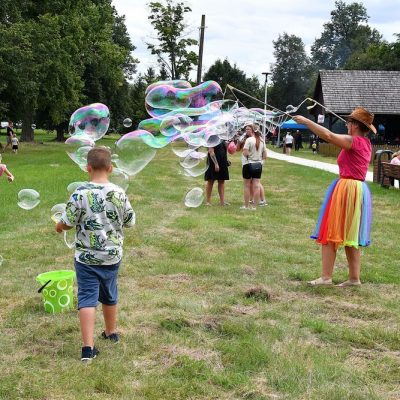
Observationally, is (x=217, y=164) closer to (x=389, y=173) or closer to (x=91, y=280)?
(x=389, y=173)

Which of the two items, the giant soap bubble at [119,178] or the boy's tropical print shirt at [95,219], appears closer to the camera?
the boy's tropical print shirt at [95,219]

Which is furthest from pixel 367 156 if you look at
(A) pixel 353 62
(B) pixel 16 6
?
(A) pixel 353 62

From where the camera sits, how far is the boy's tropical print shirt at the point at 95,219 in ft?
13.0

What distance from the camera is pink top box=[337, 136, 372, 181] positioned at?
18.8 feet

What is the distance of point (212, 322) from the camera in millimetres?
4672

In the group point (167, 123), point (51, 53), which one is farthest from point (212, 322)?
point (51, 53)

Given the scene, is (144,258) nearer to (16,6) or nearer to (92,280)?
(92,280)

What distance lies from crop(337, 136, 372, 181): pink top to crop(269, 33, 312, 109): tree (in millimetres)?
72418

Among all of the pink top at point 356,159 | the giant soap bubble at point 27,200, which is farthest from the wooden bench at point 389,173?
the giant soap bubble at point 27,200

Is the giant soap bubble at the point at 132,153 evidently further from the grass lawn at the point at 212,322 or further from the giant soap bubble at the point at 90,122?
the grass lawn at the point at 212,322

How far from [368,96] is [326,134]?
32.6 metres

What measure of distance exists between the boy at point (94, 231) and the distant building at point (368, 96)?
1258 inches

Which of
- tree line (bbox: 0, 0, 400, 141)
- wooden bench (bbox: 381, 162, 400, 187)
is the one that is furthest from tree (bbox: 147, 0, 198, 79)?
wooden bench (bbox: 381, 162, 400, 187)

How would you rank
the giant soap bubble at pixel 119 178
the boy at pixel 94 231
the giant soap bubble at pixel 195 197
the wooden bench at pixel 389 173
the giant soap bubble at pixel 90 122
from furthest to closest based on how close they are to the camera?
1. the wooden bench at pixel 389 173
2. the giant soap bubble at pixel 195 197
3. the giant soap bubble at pixel 90 122
4. the giant soap bubble at pixel 119 178
5. the boy at pixel 94 231
